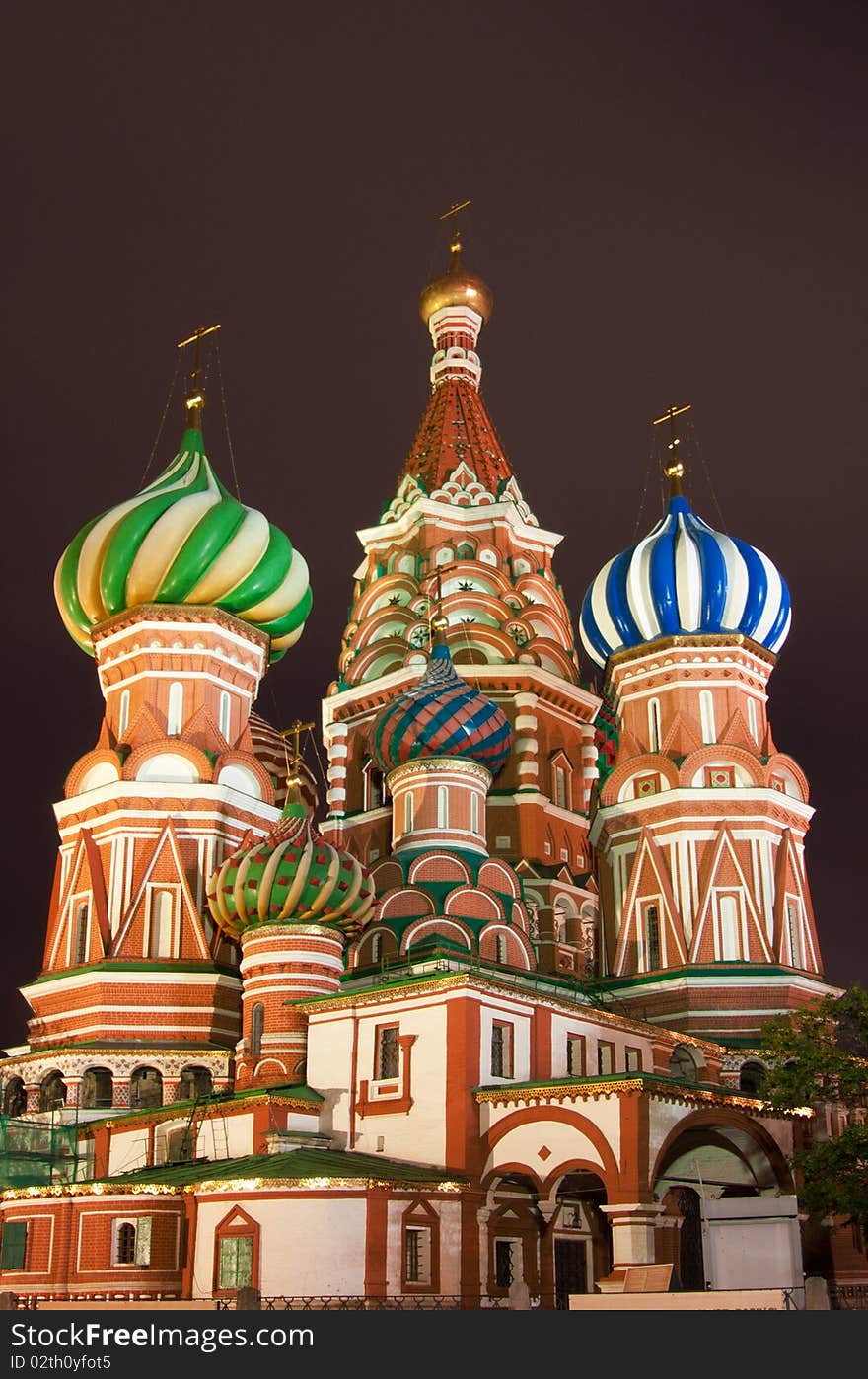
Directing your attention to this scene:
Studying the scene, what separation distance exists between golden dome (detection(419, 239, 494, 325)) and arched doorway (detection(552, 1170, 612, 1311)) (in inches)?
978

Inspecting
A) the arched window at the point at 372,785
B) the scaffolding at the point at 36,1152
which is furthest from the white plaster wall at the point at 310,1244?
the arched window at the point at 372,785

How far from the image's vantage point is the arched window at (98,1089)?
27.7 metres

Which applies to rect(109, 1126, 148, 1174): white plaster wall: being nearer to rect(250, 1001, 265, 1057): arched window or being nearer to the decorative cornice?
rect(250, 1001, 265, 1057): arched window

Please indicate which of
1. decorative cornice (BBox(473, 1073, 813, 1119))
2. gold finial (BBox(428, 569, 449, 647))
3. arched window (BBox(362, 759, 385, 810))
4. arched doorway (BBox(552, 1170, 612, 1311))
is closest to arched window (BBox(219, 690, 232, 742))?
arched window (BBox(362, 759, 385, 810))

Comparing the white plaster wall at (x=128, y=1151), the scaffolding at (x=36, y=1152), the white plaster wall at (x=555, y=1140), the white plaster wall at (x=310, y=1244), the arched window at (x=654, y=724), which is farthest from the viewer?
the arched window at (x=654, y=724)

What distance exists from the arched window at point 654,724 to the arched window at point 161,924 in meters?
10.8

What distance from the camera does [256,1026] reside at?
25.8 m

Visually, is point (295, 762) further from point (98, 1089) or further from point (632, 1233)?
point (632, 1233)

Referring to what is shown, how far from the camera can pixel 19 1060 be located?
2862cm

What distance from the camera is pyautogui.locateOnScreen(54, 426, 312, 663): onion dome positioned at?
32.0m

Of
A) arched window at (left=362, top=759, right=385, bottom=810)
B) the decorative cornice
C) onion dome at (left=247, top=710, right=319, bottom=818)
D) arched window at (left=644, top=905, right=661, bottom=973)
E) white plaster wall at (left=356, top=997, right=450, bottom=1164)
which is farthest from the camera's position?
onion dome at (left=247, top=710, right=319, bottom=818)

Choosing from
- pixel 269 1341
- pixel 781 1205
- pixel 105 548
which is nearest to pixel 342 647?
pixel 105 548

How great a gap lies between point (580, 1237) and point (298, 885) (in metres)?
7.02

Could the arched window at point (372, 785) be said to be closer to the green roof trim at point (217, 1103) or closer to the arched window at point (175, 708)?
the arched window at point (175, 708)
